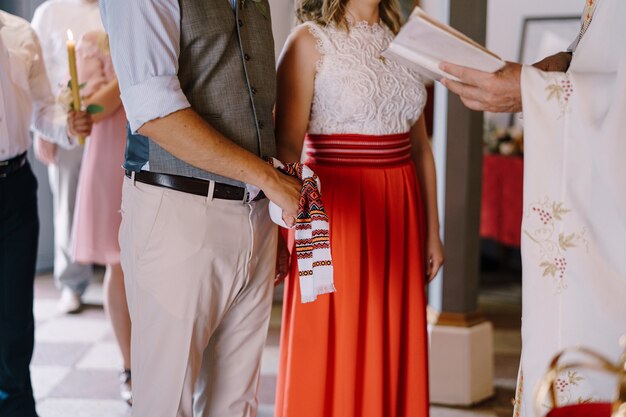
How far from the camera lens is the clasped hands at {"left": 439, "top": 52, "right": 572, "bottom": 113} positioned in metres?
1.51

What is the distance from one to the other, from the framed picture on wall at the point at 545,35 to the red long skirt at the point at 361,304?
11.0 feet

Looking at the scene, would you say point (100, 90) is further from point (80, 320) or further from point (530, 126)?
point (530, 126)

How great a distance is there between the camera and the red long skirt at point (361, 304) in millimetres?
1995

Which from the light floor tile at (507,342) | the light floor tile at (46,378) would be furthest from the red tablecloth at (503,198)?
the light floor tile at (46,378)

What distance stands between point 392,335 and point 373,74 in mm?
735

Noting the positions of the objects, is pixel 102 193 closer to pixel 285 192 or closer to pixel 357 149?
pixel 357 149

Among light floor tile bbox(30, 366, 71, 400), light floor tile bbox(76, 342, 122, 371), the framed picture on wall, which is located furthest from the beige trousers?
the framed picture on wall

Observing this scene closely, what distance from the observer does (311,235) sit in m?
1.69

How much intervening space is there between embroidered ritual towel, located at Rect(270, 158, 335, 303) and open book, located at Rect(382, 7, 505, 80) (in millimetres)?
364

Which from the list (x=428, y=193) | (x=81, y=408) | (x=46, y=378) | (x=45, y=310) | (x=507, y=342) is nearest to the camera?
(x=428, y=193)

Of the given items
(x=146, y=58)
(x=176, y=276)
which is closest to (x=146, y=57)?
(x=146, y=58)

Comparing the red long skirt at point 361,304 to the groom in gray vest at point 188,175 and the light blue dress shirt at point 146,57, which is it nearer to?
the groom in gray vest at point 188,175

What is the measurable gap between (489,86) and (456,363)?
1666mm

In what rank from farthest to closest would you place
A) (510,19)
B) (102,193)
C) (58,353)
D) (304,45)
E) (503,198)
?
(510,19) < (503,198) < (58,353) < (102,193) < (304,45)
